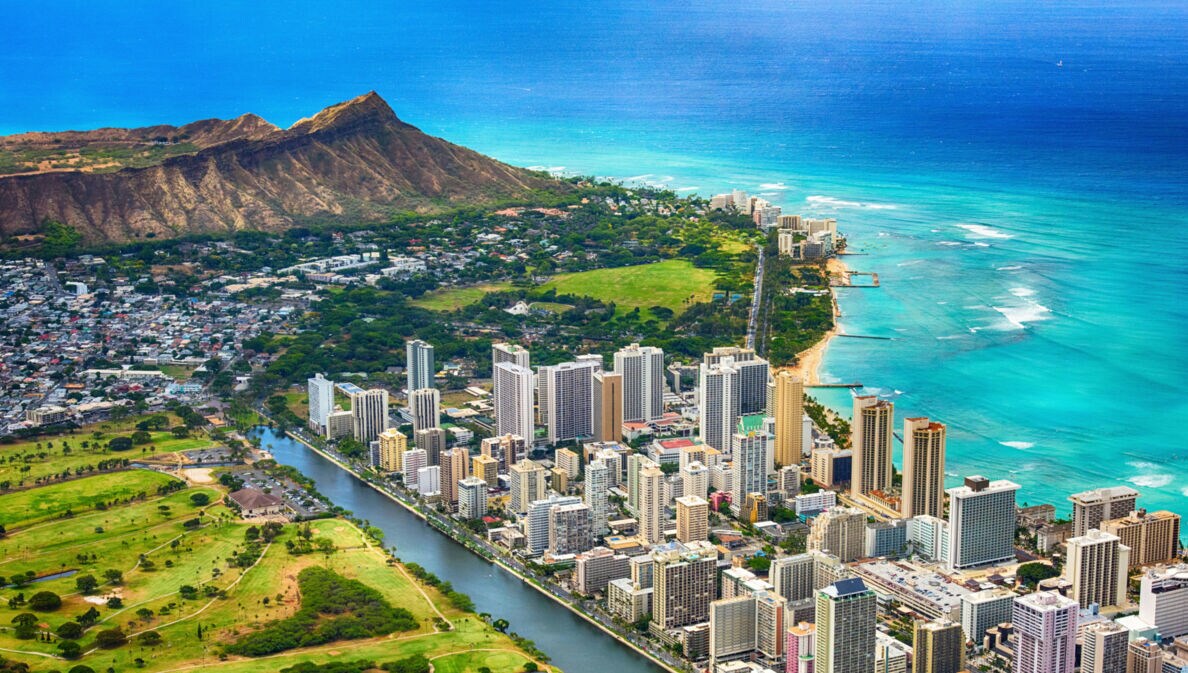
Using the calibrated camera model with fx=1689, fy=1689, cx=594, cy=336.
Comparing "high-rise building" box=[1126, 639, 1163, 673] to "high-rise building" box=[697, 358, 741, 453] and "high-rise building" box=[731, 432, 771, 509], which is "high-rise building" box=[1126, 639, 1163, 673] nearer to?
"high-rise building" box=[731, 432, 771, 509]

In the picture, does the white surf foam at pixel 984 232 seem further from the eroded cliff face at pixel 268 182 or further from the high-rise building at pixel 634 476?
the high-rise building at pixel 634 476

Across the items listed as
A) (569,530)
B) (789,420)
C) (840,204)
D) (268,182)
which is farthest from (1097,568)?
(268,182)

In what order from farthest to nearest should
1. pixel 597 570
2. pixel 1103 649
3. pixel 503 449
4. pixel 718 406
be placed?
pixel 718 406
pixel 503 449
pixel 597 570
pixel 1103 649

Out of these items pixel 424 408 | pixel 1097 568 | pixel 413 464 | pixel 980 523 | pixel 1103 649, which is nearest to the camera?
pixel 1103 649

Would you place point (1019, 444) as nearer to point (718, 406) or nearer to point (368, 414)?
point (718, 406)

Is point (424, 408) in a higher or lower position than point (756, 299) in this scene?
lower

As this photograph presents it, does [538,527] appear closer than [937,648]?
No

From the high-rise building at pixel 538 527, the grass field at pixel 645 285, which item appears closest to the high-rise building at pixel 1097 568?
the high-rise building at pixel 538 527

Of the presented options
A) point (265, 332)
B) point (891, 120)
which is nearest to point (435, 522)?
Answer: point (265, 332)
